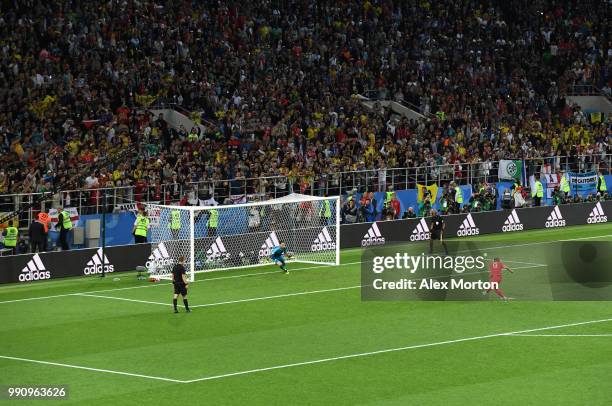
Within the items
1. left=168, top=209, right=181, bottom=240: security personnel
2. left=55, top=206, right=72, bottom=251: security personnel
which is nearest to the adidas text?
left=55, top=206, right=72, bottom=251: security personnel

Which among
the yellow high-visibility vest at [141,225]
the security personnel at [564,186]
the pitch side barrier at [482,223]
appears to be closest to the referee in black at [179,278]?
the yellow high-visibility vest at [141,225]

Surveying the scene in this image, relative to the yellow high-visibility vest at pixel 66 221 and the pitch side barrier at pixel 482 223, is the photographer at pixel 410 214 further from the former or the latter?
the yellow high-visibility vest at pixel 66 221

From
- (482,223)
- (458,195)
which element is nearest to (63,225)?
(458,195)

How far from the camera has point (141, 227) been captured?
3931 centimetres

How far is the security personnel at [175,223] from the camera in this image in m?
37.7

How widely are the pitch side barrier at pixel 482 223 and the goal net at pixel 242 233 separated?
2591 millimetres

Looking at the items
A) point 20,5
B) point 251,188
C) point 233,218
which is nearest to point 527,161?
point 251,188

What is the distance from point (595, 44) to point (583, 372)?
4398 cm

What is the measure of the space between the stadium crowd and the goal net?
380 cm

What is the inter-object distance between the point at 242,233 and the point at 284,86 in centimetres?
1386

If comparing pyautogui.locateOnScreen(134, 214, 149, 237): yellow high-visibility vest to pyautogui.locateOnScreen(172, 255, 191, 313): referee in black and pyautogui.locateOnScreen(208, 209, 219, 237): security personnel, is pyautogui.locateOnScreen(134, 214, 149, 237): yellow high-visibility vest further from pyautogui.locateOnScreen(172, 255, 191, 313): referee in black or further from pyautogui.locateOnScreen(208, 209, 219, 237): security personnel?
pyautogui.locateOnScreen(172, 255, 191, 313): referee in black

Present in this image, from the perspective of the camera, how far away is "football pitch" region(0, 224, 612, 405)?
22.9 metres

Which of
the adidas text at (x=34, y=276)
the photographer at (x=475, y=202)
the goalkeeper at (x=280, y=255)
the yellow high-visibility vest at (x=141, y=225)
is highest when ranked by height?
the photographer at (x=475, y=202)

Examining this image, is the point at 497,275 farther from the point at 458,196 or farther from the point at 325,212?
the point at 458,196
